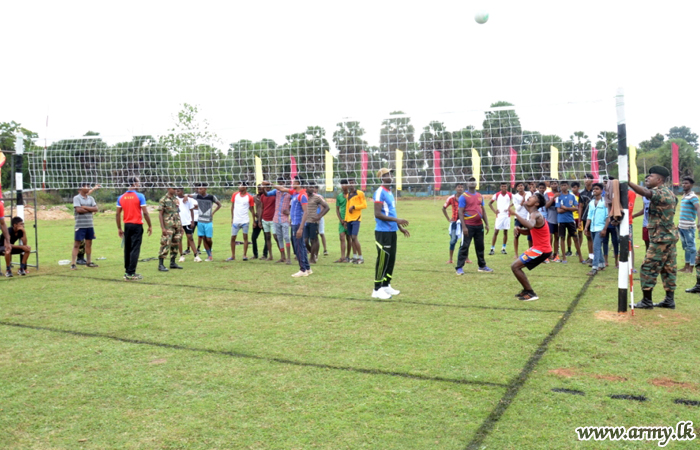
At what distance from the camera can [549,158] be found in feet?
30.4

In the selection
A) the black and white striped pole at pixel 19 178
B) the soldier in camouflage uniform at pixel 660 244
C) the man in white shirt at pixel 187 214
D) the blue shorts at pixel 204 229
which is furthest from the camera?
the man in white shirt at pixel 187 214

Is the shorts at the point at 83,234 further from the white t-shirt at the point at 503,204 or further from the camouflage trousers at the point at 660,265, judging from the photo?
the camouflage trousers at the point at 660,265

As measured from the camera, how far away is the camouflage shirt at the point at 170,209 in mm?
12016

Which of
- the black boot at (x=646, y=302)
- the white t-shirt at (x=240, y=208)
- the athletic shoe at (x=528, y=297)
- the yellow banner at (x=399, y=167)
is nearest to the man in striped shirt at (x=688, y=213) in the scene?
the black boot at (x=646, y=302)

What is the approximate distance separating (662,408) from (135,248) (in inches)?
365

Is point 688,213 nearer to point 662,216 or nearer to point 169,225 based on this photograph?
point 662,216

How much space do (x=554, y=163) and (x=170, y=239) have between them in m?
8.05

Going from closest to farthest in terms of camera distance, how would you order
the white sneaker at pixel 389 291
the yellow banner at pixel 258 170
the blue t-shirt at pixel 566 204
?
the white sneaker at pixel 389 291
the yellow banner at pixel 258 170
the blue t-shirt at pixel 566 204

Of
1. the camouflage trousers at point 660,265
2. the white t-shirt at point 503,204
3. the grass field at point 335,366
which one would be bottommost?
the grass field at point 335,366

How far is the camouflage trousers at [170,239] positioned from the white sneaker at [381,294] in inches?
216

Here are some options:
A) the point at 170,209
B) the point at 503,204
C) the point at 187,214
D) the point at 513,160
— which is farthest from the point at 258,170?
the point at 503,204

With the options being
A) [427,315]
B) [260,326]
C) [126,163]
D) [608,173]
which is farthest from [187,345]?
[126,163]

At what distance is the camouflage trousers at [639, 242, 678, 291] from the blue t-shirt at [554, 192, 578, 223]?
4.84 meters

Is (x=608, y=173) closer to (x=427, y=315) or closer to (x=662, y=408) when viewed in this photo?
(x=427, y=315)
